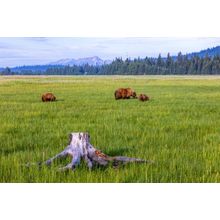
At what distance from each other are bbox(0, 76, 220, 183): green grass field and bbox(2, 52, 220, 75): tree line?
155 mm

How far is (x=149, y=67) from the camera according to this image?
7.61 m

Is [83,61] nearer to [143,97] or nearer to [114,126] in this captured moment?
[114,126]

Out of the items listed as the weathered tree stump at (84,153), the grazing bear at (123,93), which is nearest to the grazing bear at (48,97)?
the grazing bear at (123,93)

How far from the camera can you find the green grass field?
4637 millimetres

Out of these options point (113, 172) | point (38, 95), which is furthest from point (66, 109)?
point (113, 172)

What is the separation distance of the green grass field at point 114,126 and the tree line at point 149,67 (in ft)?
0.51

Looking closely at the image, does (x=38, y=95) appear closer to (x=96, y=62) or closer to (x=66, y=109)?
(x=66, y=109)

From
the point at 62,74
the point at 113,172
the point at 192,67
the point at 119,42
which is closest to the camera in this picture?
the point at 113,172

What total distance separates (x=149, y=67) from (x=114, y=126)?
1882 millimetres

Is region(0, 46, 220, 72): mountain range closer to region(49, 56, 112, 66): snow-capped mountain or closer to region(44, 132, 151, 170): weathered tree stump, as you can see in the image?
region(49, 56, 112, 66): snow-capped mountain

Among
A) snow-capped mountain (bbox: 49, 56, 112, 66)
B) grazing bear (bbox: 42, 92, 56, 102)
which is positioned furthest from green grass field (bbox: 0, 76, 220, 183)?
snow-capped mountain (bbox: 49, 56, 112, 66)

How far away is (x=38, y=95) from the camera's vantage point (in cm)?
699

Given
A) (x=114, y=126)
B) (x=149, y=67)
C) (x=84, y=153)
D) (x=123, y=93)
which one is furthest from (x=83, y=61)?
(x=84, y=153)
